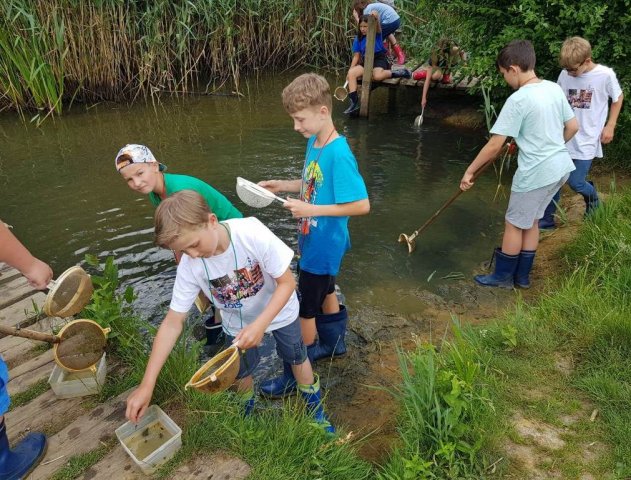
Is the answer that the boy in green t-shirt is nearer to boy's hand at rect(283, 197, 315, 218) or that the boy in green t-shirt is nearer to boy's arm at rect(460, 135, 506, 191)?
boy's hand at rect(283, 197, 315, 218)

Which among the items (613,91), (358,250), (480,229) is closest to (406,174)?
(480,229)

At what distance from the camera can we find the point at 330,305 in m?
3.01

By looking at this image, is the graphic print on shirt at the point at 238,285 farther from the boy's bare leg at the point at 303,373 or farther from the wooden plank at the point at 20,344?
the wooden plank at the point at 20,344

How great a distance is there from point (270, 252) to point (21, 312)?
2038 millimetres

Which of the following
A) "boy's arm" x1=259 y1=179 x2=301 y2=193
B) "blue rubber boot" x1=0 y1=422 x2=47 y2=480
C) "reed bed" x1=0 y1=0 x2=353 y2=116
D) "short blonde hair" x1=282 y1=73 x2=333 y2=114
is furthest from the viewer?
"reed bed" x1=0 y1=0 x2=353 y2=116

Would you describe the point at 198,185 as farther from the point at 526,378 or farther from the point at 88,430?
the point at 526,378

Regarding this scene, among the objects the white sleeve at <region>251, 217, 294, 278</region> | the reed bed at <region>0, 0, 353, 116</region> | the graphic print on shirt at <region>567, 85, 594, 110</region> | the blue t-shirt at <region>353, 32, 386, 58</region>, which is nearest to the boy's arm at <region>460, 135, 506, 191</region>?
the graphic print on shirt at <region>567, 85, 594, 110</region>

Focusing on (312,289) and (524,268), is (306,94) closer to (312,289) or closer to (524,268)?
(312,289)

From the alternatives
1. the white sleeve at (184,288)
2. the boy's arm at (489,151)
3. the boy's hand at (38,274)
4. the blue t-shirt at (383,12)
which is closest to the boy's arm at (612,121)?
the boy's arm at (489,151)

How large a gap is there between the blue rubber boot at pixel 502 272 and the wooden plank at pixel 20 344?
10.1ft

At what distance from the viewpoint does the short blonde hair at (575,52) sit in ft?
12.3

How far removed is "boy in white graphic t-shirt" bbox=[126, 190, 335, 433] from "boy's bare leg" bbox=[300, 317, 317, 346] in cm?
42

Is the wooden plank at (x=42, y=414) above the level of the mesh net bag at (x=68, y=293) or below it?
below

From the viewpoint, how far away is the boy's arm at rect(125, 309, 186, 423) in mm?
1921
